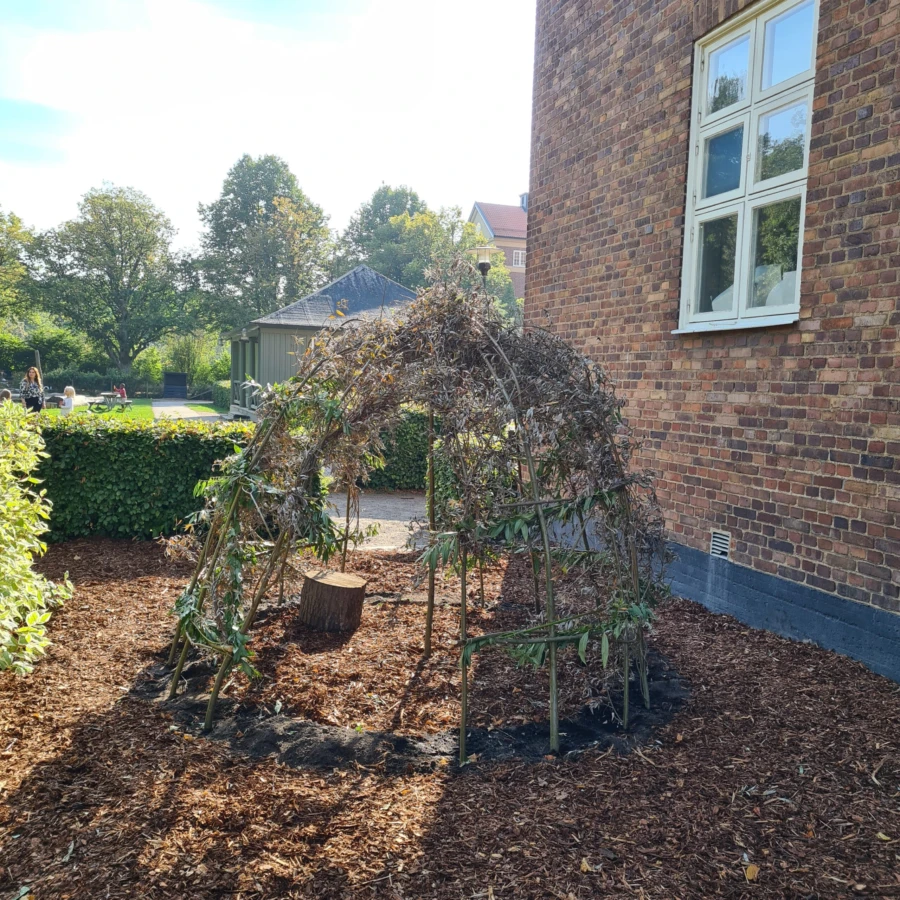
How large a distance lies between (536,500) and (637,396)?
3307 millimetres

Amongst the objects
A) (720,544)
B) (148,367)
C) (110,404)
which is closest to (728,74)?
(720,544)

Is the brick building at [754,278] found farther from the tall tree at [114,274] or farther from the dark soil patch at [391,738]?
the tall tree at [114,274]

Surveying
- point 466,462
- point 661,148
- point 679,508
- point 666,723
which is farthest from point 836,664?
point 661,148

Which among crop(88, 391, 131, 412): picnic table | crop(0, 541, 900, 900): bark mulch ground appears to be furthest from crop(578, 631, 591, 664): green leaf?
crop(88, 391, 131, 412): picnic table

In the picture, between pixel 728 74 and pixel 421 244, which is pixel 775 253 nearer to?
pixel 728 74

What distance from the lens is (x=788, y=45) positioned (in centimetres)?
501

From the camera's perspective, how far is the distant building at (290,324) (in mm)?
21250

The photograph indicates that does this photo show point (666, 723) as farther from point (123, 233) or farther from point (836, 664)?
point (123, 233)

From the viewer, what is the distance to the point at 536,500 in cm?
345

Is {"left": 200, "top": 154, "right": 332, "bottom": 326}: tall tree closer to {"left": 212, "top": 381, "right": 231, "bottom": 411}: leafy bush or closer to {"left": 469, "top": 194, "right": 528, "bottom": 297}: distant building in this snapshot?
{"left": 212, "top": 381, "right": 231, "bottom": 411}: leafy bush

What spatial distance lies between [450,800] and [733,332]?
12.9 ft

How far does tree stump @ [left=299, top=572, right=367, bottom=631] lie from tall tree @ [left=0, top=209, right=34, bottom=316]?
142 feet

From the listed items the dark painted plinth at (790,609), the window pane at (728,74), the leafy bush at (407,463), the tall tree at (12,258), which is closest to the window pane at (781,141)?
the window pane at (728,74)

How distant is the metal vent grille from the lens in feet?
17.9
